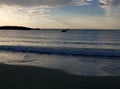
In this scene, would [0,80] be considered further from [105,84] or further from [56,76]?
[105,84]

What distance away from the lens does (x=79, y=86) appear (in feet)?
32.9

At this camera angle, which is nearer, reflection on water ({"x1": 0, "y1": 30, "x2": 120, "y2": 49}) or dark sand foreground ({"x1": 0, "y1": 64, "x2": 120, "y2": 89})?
dark sand foreground ({"x1": 0, "y1": 64, "x2": 120, "y2": 89})

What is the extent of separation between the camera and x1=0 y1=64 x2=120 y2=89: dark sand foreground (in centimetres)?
995

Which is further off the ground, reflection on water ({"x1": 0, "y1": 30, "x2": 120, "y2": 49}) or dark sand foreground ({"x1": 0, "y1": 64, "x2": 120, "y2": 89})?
dark sand foreground ({"x1": 0, "y1": 64, "x2": 120, "y2": 89})

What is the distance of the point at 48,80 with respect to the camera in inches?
434

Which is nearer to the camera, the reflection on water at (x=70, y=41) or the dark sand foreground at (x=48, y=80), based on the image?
the dark sand foreground at (x=48, y=80)

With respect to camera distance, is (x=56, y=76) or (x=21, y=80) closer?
(x=21, y=80)

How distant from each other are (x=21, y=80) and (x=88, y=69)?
4.09m

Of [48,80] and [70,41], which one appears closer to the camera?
[48,80]

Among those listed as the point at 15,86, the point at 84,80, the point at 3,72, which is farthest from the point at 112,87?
the point at 3,72

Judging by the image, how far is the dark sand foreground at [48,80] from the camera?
9953 mm

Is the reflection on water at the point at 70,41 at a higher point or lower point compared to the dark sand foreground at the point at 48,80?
lower

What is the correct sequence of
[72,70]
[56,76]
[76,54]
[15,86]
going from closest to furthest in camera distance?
1. [15,86]
2. [56,76]
3. [72,70]
4. [76,54]

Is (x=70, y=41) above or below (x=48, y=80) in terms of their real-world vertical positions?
below
